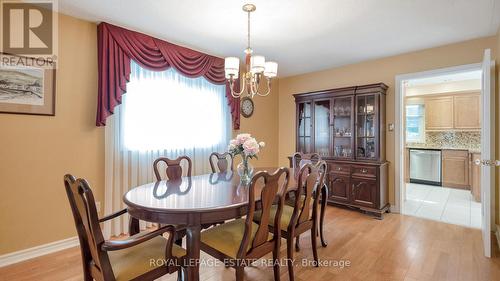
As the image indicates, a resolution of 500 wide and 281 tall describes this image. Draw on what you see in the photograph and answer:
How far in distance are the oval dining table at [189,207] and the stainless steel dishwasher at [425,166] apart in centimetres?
522

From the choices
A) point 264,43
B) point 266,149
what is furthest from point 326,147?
point 264,43

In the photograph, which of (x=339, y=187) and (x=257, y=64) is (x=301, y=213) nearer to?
(x=257, y=64)

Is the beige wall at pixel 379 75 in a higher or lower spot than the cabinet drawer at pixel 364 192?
higher

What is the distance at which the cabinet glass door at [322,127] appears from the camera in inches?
167

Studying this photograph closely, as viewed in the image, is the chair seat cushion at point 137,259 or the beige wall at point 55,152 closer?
the chair seat cushion at point 137,259

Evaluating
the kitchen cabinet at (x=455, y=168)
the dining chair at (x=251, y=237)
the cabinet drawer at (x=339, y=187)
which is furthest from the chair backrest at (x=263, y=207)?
the kitchen cabinet at (x=455, y=168)

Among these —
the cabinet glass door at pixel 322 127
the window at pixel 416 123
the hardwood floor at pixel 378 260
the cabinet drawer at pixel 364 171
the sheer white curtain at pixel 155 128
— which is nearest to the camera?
the hardwood floor at pixel 378 260

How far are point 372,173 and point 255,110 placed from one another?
2.30 meters

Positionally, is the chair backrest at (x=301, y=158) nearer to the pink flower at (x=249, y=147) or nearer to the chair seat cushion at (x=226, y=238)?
the pink flower at (x=249, y=147)

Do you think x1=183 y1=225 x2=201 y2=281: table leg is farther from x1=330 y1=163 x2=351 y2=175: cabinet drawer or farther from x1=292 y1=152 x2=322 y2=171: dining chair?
x1=330 y1=163 x2=351 y2=175: cabinet drawer

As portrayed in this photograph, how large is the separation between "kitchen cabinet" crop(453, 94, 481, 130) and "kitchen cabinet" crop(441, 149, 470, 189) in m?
0.62

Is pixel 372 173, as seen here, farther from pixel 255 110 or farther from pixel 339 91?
pixel 255 110

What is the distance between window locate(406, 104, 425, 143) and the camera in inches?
235

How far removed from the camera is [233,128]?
13.8 ft
